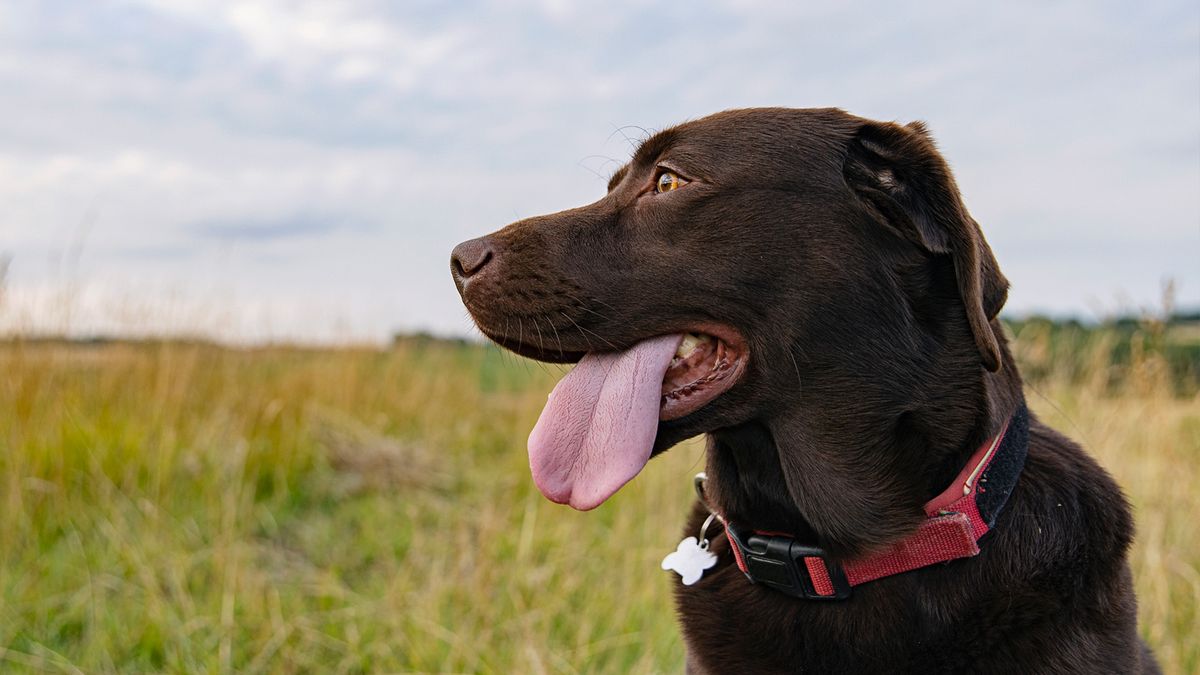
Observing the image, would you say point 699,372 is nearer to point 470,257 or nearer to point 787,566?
point 787,566

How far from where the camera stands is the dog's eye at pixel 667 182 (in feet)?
7.83

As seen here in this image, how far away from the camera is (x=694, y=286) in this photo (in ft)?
7.47

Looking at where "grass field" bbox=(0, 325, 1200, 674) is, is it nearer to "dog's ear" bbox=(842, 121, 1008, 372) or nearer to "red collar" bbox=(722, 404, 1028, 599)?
"red collar" bbox=(722, 404, 1028, 599)

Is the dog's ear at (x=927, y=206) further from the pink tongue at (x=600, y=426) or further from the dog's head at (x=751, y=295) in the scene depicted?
the pink tongue at (x=600, y=426)

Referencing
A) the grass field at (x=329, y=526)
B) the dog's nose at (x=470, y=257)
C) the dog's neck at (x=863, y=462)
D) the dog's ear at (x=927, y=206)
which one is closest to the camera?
the dog's ear at (x=927, y=206)

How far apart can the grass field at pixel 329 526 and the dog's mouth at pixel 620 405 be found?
466mm

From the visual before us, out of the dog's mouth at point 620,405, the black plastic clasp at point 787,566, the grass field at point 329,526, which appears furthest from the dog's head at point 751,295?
the grass field at point 329,526

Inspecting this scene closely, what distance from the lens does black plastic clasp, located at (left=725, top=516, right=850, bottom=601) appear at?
7.16 ft

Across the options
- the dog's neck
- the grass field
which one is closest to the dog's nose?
the dog's neck

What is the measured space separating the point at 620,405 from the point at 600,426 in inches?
2.5

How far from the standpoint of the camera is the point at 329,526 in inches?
236

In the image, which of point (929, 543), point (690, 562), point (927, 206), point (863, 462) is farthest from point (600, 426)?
point (927, 206)

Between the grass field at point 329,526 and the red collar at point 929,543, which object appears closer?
the red collar at point 929,543

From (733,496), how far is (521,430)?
6.77 metres
